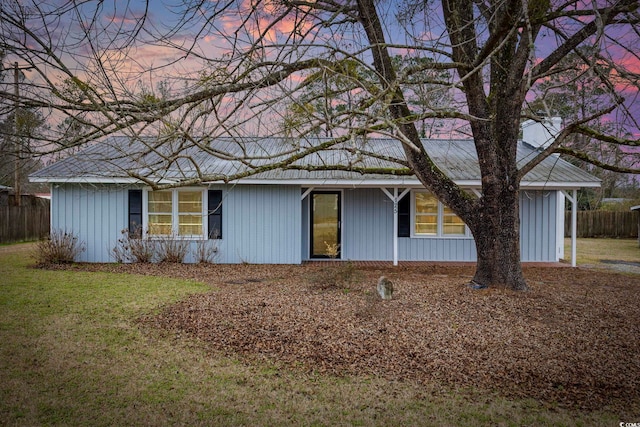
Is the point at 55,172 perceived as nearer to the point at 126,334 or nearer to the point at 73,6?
the point at 126,334

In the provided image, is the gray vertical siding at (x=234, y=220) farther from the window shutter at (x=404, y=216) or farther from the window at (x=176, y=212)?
the window shutter at (x=404, y=216)

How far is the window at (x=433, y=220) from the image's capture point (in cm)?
1416

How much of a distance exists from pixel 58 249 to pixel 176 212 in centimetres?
322

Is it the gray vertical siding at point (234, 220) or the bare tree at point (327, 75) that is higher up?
the bare tree at point (327, 75)

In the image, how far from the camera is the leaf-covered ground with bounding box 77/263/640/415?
477 centimetres

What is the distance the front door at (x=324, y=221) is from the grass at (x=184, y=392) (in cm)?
848

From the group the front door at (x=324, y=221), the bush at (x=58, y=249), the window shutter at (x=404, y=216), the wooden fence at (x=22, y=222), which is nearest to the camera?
the bush at (x=58, y=249)

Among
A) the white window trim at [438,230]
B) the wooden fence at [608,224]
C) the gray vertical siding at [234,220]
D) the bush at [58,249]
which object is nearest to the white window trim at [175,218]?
the gray vertical siding at [234,220]

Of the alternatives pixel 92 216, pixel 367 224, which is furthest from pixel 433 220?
pixel 92 216

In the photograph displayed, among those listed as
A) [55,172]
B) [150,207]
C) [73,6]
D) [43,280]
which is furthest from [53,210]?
[73,6]

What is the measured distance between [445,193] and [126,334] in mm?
5719

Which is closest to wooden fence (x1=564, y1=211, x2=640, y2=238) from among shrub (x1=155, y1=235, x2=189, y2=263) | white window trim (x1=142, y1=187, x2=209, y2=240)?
white window trim (x1=142, y1=187, x2=209, y2=240)

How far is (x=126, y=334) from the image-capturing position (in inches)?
245

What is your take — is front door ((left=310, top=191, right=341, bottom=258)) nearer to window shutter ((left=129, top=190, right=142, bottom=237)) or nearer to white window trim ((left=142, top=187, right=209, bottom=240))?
white window trim ((left=142, top=187, right=209, bottom=240))
